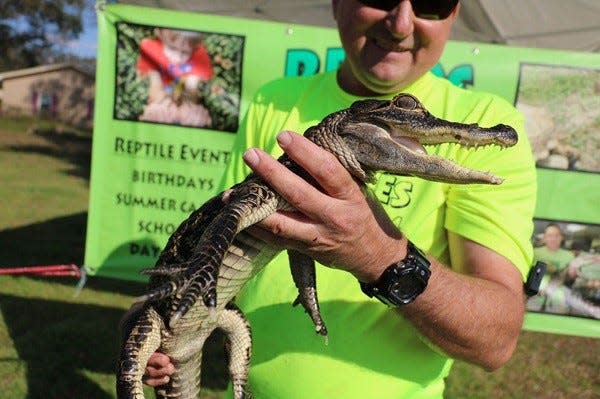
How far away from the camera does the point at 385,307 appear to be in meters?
2.05

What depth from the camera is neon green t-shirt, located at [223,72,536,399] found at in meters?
2.00

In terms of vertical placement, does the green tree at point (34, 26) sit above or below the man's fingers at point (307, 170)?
below

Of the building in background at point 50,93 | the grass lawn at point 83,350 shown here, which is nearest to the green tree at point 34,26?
the building in background at point 50,93

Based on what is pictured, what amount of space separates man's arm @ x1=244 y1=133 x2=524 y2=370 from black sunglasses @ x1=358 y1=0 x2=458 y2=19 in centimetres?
80

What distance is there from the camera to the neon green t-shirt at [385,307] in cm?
200

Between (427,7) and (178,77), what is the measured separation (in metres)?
3.11

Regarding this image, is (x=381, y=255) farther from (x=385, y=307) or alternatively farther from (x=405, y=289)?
(x=385, y=307)

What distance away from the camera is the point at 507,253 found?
198 cm

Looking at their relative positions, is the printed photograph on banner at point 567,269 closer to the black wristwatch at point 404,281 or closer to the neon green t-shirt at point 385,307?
the neon green t-shirt at point 385,307

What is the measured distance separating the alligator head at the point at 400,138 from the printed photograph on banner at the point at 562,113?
3.11 meters

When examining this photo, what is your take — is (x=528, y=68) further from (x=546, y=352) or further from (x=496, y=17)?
(x=546, y=352)

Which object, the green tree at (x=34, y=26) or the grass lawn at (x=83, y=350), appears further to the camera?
the green tree at (x=34, y=26)

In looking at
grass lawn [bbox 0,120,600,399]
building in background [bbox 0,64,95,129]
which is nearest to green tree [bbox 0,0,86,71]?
building in background [bbox 0,64,95,129]

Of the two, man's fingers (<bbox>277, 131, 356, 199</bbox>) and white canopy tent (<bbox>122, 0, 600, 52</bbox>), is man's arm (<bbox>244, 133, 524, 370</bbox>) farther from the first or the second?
white canopy tent (<bbox>122, 0, 600, 52</bbox>)
